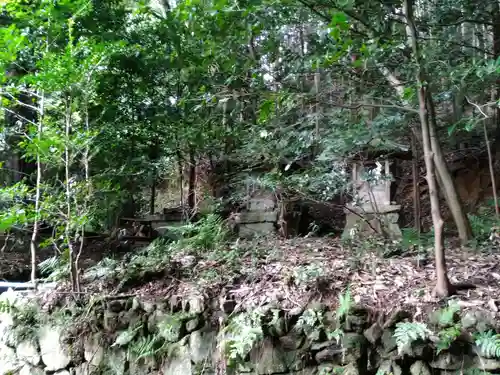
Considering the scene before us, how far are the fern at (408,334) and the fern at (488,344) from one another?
27 centimetres

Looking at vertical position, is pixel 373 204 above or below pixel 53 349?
above

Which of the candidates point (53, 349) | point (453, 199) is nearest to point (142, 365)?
point (53, 349)

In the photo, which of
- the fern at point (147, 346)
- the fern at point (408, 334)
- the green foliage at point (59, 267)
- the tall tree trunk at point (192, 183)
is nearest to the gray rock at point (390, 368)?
the fern at point (408, 334)

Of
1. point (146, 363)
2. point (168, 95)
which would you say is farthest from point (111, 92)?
point (146, 363)

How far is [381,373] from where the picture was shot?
2.61 m

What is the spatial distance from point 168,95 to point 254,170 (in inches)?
73.4

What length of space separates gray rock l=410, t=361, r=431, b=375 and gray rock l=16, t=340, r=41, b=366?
11.5ft

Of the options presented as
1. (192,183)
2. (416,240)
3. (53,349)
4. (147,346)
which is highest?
(192,183)

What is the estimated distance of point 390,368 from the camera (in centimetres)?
262

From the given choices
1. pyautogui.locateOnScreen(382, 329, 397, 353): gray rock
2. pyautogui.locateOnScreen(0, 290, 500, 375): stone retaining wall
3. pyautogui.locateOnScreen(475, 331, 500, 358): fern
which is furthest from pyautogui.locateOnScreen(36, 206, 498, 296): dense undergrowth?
pyautogui.locateOnScreen(475, 331, 500, 358): fern

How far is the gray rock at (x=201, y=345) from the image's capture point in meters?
3.20

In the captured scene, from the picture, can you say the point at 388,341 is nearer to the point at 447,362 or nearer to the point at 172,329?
the point at 447,362

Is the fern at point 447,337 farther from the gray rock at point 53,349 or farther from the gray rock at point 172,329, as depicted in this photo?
the gray rock at point 53,349

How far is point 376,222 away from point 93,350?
11.0ft
